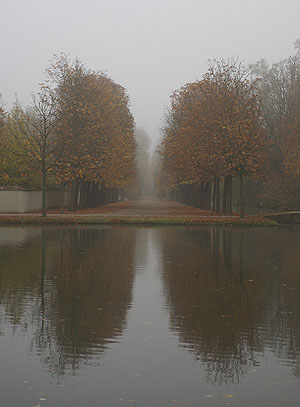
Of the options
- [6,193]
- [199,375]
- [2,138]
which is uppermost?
[2,138]

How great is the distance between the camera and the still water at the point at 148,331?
5.91 meters

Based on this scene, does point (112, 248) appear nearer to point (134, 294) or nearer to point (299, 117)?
point (134, 294)

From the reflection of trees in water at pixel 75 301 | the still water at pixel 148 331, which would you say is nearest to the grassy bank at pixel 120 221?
the reflection of trees in water at pixel 75 301

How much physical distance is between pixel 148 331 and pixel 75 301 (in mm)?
2505

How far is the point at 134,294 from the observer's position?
11.4 metres

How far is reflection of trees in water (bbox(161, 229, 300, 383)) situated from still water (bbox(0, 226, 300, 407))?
0.8 inches

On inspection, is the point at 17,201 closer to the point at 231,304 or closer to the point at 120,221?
the point at 120,221

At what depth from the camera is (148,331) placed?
8.44 metres

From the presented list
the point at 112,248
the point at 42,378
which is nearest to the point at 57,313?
the point at 42,378

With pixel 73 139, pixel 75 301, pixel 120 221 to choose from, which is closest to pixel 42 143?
pixel 73 139

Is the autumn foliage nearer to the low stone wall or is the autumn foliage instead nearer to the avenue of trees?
the avenue of trees

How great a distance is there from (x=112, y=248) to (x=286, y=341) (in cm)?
1239

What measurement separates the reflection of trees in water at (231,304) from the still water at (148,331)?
0.06 ft

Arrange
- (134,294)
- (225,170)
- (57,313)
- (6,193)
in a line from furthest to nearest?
(6,193), (225,170), (134,294), (57,313)
